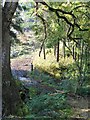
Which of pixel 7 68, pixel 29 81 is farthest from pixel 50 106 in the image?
pixel 7 68

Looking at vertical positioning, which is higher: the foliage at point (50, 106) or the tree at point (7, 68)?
the tree at point (7, 68)

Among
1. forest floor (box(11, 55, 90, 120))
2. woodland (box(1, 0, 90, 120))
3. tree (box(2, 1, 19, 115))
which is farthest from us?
forest floor (box(11, 55, 90, 120))

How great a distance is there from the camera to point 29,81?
8.42 feet

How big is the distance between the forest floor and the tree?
18cm

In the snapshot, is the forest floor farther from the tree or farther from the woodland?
the tree

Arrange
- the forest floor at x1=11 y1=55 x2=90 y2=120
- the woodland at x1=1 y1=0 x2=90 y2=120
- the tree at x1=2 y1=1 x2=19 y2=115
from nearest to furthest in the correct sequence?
the tree at x1=2 y1=1 x2=19 y2=115, the woodland at x1=1 y1=0 x2=90 y2=120, the forest floor at x1=11 y1=55 x2=90 y2=120

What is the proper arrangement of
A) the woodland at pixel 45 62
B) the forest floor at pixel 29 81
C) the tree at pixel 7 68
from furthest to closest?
the forest floor at pixel 29 81 → the woodland at pixel 45 62 → the tree at pixel 7 68

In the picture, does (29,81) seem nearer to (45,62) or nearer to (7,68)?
(45,62)

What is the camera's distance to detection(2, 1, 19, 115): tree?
2.21m

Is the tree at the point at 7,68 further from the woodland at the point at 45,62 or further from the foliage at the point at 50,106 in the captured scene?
the foliage at the point at 50,106

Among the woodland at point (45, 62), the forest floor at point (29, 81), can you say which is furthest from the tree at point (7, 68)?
the forest floor at point (29, 81)

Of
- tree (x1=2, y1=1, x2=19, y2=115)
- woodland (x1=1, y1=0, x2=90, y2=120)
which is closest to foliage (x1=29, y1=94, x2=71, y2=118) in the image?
woodland (x1=1, y1=0, x2=90, y2=120)

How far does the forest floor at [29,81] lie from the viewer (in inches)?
96.5

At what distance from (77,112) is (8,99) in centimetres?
58
